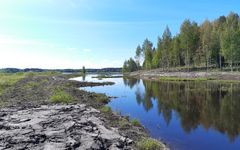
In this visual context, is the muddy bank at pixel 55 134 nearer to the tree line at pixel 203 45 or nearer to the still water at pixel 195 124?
the still water at pixel 195 124

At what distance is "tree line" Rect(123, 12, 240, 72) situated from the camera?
91.8 m

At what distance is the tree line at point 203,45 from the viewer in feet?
301

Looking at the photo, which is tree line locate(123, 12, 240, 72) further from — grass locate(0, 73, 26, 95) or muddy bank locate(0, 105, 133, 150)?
muddy bank locate(0, 105, 133, 150)

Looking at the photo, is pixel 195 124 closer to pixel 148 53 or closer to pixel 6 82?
pixel 6 82

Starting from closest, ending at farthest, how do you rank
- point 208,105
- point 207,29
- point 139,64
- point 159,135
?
1. point 159,135
2. point 208,105
3. point 207,29
4. point 139,64

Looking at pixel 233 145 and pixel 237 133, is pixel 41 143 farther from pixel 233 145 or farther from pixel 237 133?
pixel 237 133

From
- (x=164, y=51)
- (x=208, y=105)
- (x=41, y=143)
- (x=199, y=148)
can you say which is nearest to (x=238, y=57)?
(x=164, y=51)

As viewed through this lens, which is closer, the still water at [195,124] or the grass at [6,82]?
the still water at [195,124]

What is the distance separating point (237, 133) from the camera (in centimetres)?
2341

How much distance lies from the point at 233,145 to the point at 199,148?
2.50 metres

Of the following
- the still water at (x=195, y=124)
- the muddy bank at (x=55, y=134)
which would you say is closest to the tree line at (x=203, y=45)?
the still water at (x=195, y=124)

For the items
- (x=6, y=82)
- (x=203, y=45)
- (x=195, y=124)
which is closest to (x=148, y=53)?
(x=203, y=45)

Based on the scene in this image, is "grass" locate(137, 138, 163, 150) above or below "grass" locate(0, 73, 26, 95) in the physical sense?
below

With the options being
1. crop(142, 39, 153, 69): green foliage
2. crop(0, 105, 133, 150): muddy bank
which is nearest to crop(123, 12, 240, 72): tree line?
crop(142, 39, 153, 69): green foliage
